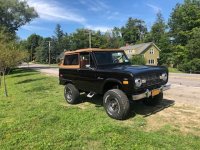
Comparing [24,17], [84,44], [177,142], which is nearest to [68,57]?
[177,142]

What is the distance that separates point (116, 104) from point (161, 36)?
60.6 metres

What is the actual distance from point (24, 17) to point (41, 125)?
46.7 metres

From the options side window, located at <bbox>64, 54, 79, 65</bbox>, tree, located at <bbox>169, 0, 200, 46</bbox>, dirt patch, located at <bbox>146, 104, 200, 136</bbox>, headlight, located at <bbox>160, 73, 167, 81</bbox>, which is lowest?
dirt patch, located at <bbox>146, 104, 200, 136</bbox>

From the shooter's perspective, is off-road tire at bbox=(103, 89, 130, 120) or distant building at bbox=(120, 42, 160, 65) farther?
distant building at bbox=(120, 42, 160, 65)

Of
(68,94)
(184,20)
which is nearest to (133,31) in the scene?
(184,20)

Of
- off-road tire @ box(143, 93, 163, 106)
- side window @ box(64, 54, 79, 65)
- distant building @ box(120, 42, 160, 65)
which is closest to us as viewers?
off-road tire @ box(143, 93, 163, 106)

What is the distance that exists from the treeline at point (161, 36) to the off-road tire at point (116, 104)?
94.6ft

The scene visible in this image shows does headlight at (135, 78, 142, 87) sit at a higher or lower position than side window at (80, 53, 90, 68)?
lower

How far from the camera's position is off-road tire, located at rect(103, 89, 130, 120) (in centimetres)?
718

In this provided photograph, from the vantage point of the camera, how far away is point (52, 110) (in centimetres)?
896

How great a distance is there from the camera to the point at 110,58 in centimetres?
880

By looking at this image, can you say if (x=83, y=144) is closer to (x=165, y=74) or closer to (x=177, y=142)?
(x=177, y=142)

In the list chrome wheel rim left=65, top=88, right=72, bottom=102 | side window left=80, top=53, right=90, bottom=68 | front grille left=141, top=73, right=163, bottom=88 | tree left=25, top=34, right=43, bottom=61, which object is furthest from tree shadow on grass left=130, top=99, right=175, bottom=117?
tree left=25, top=34, right=43, bottom=61

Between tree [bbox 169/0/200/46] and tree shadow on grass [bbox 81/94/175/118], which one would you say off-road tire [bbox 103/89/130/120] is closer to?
tree shadow on grass [bbox 81/94/175/118]
